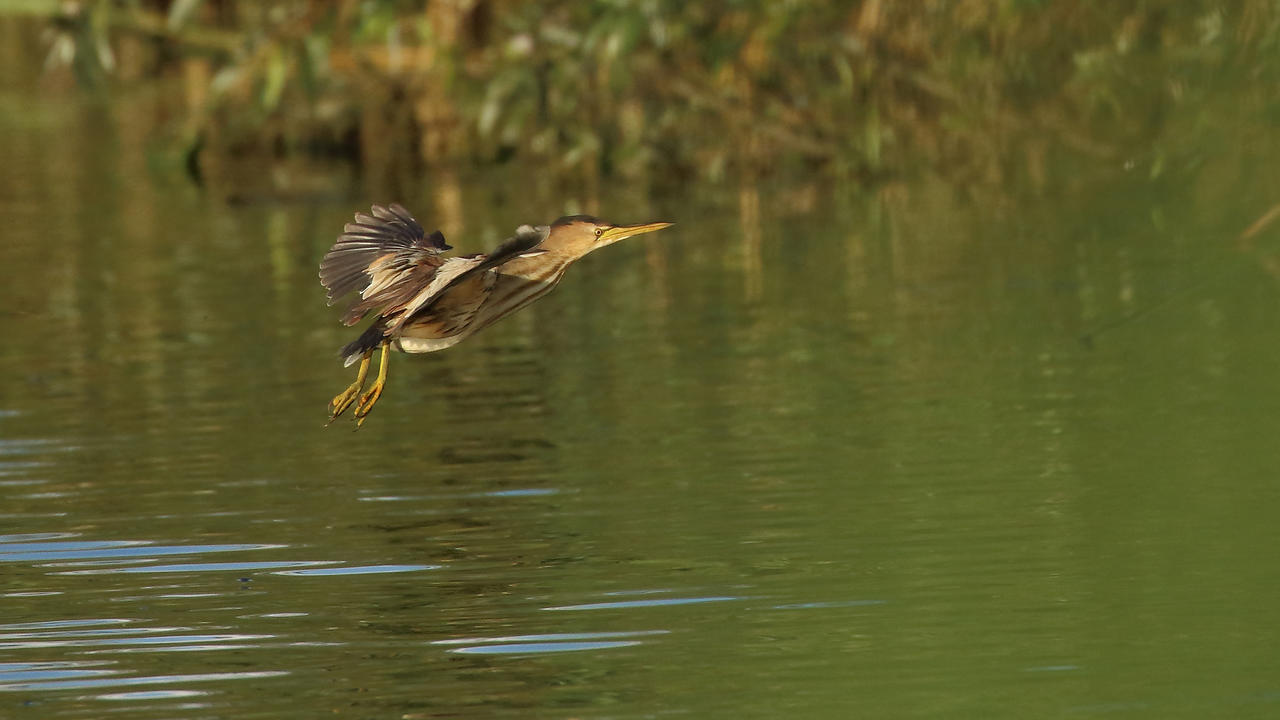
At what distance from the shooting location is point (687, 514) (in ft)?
29.2

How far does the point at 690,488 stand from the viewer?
941 centimetres

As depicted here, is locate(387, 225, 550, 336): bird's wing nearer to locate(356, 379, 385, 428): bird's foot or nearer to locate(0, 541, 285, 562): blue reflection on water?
locate(356, 379, 385, 428): bird's foot

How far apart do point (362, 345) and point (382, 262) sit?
1.46 feet

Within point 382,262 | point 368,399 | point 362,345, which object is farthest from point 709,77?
point 362,345

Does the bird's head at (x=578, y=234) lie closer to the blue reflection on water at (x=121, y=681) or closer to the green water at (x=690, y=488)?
the green water at (x=690, y=488)

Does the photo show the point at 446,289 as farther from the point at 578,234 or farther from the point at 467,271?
the point at 578,234

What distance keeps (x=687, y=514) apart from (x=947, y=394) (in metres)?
2.66

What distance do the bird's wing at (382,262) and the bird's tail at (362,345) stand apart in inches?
2.8

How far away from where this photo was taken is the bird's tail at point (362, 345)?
774 cm

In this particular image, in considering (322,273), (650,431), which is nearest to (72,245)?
(650,431)

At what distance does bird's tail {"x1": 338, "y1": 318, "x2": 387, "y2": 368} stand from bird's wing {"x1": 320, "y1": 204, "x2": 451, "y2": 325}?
0.07m

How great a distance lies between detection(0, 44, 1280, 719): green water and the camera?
6754 millimetres

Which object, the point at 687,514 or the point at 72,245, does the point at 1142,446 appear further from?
the point at 72,245

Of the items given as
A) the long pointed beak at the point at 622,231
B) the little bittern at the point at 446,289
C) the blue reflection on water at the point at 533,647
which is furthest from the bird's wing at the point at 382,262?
the blue reflection on water at the point at 533,647
